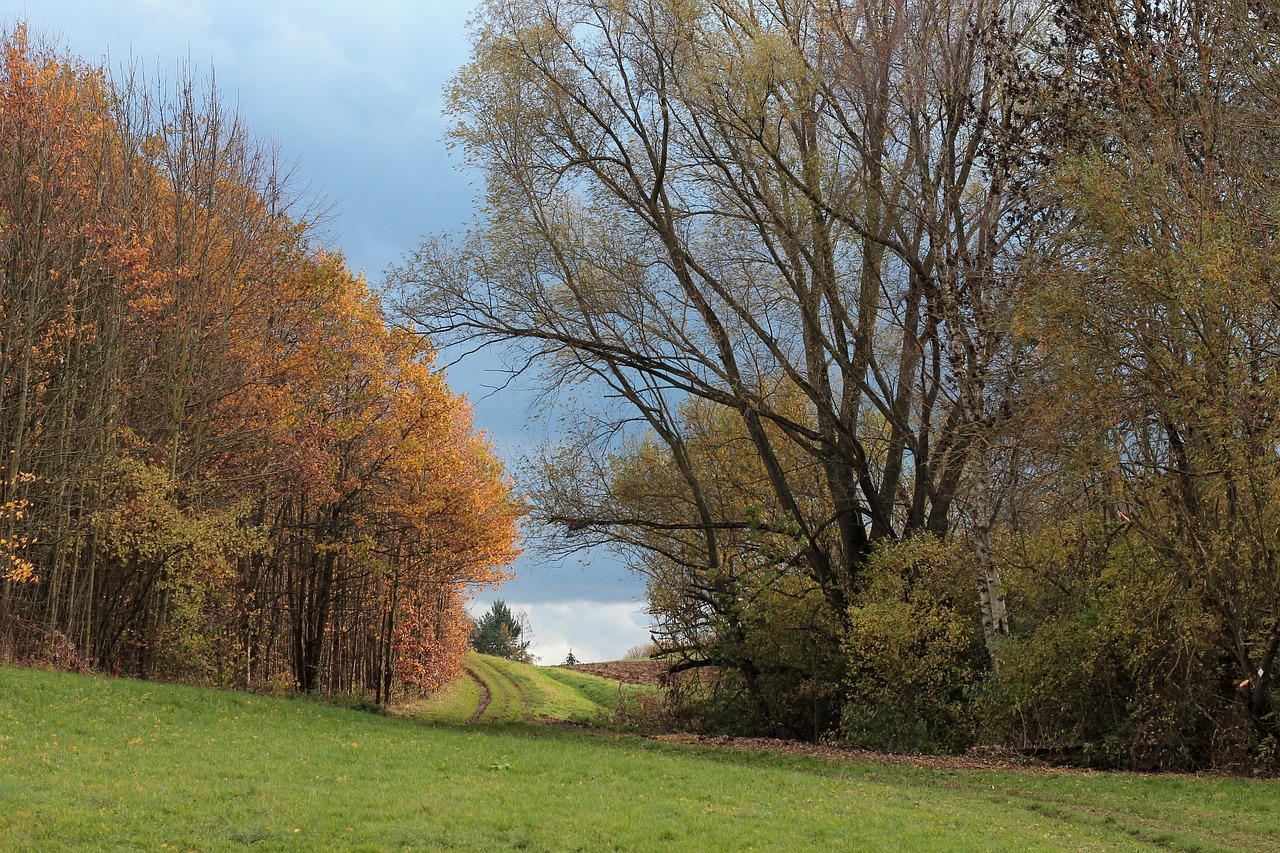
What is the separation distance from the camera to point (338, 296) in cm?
2488

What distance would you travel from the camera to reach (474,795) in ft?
36.9

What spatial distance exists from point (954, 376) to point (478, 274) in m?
10.7

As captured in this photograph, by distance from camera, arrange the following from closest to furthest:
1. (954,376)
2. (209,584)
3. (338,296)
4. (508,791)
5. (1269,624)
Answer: (508,791)
(1269,624)
(954,376)
(209,584)
(338,296)

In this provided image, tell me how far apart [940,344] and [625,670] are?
3075 centimetres

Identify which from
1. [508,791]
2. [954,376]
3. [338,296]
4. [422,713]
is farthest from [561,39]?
[422,713]

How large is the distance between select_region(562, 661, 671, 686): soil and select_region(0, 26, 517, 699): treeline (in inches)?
532

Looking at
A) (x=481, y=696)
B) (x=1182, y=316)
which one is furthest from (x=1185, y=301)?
(x=481, y=696)

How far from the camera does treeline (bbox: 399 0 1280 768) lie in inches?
536

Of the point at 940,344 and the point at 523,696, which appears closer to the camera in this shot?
the point at 940,344

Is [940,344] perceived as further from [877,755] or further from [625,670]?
[625,670]

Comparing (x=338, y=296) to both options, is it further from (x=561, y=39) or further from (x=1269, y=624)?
(x=1269, y=624)

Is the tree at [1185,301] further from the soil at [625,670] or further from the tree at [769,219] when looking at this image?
the soil at [625,670]

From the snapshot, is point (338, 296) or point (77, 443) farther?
point (338, 296)

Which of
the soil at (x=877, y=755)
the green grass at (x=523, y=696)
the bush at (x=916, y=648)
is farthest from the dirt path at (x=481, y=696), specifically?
the bush at (x=916, y=648)
